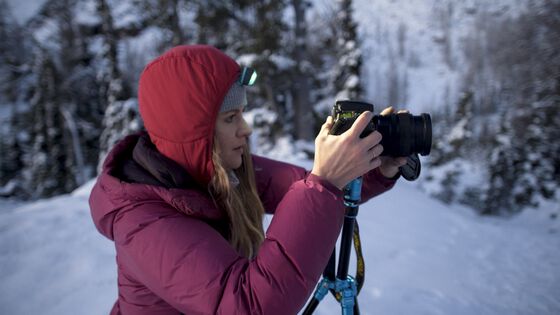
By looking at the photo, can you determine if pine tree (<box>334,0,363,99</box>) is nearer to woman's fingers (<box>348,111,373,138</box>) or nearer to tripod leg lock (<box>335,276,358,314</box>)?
tripod leg lock (<box>335,276,358,314</box>)

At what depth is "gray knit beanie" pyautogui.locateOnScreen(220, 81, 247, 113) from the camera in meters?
1.28

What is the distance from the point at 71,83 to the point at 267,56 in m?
19.7

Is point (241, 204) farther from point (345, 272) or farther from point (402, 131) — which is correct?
point (402, 131)

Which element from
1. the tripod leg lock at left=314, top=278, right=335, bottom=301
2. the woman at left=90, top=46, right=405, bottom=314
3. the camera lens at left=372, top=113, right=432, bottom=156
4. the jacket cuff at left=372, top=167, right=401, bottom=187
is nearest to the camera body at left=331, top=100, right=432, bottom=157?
the camera lens at left=372, top=113, right=432, bottom=156

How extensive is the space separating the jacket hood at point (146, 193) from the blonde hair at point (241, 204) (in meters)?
A: 0.06

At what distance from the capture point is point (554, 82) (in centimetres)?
1066

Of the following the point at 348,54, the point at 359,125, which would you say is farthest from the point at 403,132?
the point at 348,54

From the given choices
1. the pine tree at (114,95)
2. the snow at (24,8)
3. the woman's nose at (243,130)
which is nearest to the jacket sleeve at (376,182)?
the woman's nose at (243,130)

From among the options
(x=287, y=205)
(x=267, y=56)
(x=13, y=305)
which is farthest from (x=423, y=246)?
(x=267, y=56)

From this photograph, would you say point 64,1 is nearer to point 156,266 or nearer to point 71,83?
point 71,83

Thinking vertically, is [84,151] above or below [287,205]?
below

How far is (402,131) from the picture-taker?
4.00ft

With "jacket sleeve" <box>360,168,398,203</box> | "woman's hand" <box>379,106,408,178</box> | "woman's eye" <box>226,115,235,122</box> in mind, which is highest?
"woman's eye" <box>226,115,235,122</box>

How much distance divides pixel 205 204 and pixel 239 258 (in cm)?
29
